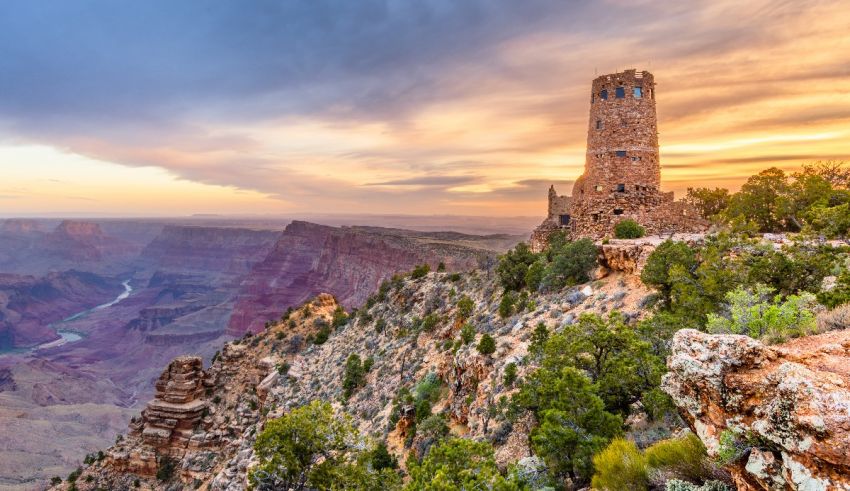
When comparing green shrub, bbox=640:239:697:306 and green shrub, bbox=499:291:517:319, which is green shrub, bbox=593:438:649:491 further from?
green shrub, bbox=499:291:517:319

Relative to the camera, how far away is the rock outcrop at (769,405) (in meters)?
4.15

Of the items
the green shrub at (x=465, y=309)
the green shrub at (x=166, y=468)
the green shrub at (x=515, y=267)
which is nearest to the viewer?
the green shrub at (x=515, y=267)

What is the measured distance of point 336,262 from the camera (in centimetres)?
13038

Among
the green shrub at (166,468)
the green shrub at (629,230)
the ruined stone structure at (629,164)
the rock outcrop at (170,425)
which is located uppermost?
the ruined stone structure at (629,164)

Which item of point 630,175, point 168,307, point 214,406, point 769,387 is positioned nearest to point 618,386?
point 769,387

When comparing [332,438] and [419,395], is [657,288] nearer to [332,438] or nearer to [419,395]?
[419,395]

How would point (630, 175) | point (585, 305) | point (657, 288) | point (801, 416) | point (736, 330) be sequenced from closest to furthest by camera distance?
point (801, 416) < point (736, 330) < point (657, 288) < point (585, 305) < point (630, 175)

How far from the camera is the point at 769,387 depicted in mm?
4836

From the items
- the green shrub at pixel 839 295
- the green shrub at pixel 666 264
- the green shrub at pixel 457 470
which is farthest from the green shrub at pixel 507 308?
the green shrub at pixel 839 295

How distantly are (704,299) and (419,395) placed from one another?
1535 centimetres

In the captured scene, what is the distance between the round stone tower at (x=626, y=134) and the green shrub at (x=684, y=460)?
2390cm

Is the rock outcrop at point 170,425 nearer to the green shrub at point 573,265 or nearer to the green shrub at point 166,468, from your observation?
the green shrub at point 166,468

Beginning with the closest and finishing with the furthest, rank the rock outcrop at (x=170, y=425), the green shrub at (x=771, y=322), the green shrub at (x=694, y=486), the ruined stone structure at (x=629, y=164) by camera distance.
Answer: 1. the green shrub at (x=694, y=486)
2. the green shrub at (x=771, y=322)
3. the ruined stone structure at (x=629, y=164)
4. the rock outcrop at (x=170, y=425)

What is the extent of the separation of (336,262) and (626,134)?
111 m
